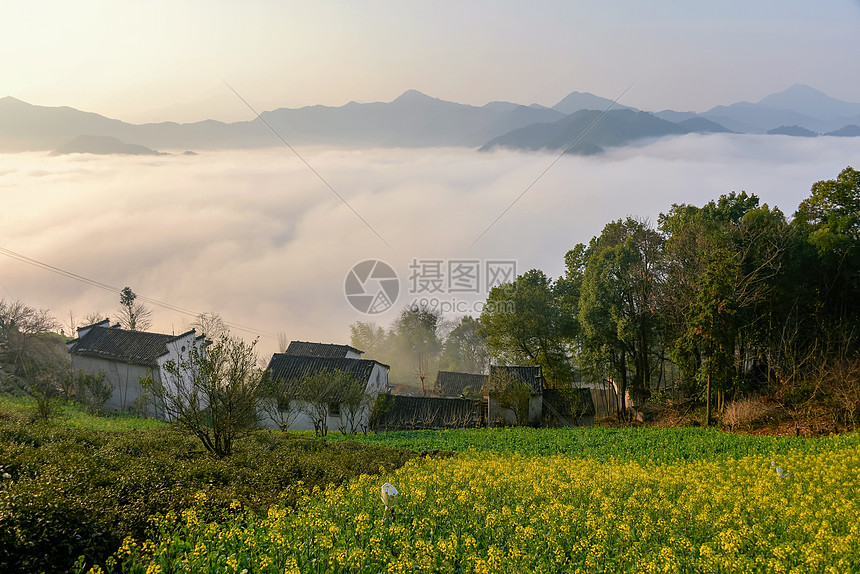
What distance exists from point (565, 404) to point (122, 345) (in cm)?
2996

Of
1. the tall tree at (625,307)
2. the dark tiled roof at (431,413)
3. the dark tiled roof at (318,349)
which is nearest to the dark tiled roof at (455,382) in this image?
the dark tiled roof at (318,349)

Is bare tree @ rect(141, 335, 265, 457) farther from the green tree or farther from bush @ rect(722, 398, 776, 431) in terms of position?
the green tree

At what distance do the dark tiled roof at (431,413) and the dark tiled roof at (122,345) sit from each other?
15601mm

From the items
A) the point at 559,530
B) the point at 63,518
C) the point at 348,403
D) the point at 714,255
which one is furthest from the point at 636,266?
the point at 63,518

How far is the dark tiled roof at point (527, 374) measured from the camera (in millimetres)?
35606

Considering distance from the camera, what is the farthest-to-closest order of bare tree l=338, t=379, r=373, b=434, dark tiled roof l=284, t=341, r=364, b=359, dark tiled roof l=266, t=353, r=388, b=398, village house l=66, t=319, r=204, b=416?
dark tiled roof l=284, t=341, r=364, b=359, dark tiled roof l=266, t=353, r=388, b=398, village house l=66, t=319, r=204, b=416, bare tree l=338, t=379, r=373, b=434

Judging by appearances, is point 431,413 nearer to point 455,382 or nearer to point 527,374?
point 527,374

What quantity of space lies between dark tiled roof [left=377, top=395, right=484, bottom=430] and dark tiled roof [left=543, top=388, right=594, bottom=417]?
4.68m

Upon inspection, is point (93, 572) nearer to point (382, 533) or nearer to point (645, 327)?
point (382, 533)

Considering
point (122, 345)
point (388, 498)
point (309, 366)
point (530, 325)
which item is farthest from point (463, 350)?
point (388, 498)

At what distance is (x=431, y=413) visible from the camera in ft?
114

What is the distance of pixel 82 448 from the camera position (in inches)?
503

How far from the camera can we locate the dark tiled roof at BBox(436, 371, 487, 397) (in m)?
50.8

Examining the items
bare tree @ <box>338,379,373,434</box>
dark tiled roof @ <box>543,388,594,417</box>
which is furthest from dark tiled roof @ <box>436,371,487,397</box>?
bare tree @ <box>338,379,373,434</box>
